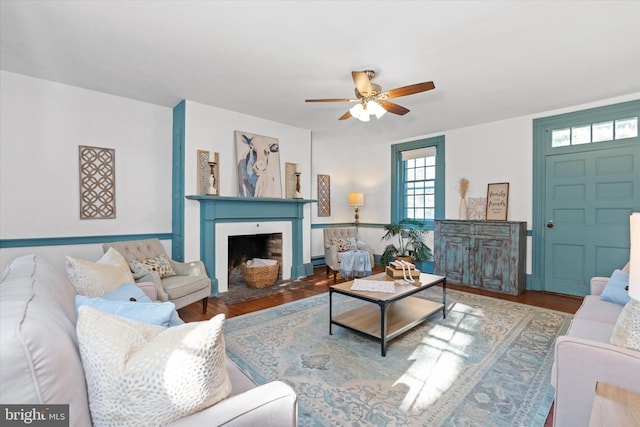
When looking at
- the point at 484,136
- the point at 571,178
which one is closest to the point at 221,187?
the point at 484,136

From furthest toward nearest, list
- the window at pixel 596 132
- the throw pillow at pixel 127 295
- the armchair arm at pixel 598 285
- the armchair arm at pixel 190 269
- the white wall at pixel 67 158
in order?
1. the window at pixel 596 132
2. the armchair arm at pixel 190 269
3. the white wall at pixel 67 158
4. the armchair arm at pixel 598 285
5. the throw pillow at pixel 127 295

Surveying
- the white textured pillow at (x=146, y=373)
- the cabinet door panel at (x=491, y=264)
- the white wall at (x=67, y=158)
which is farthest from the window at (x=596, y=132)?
the white wall at (x=67, y=158)

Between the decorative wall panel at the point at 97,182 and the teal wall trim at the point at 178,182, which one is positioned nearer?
the decorative wall panel at the point at 97,182

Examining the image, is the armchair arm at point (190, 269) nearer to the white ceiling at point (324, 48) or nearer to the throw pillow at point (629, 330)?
the white ceiling at point (324, 48)

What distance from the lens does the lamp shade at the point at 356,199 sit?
6.14 m

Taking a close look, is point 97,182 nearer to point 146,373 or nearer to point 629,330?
point 146,373

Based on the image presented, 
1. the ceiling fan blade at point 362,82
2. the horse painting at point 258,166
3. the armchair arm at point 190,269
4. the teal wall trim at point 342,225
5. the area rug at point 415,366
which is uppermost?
the ceiling fan blade at point 362,82

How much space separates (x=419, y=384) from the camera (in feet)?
6.58

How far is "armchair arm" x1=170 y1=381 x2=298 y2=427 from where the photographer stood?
33.9 inches

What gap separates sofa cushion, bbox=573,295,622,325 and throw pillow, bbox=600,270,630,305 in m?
0.05

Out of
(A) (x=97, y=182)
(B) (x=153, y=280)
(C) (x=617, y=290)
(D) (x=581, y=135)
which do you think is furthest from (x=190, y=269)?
(D) (x=581, y=135)

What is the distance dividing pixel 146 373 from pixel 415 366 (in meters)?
1.97

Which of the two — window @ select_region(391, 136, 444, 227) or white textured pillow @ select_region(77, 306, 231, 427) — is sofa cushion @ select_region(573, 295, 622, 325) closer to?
white textured pillow @ select_region(77, 306, 231, 427)

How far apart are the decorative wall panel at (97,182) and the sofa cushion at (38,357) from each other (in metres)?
3.12
